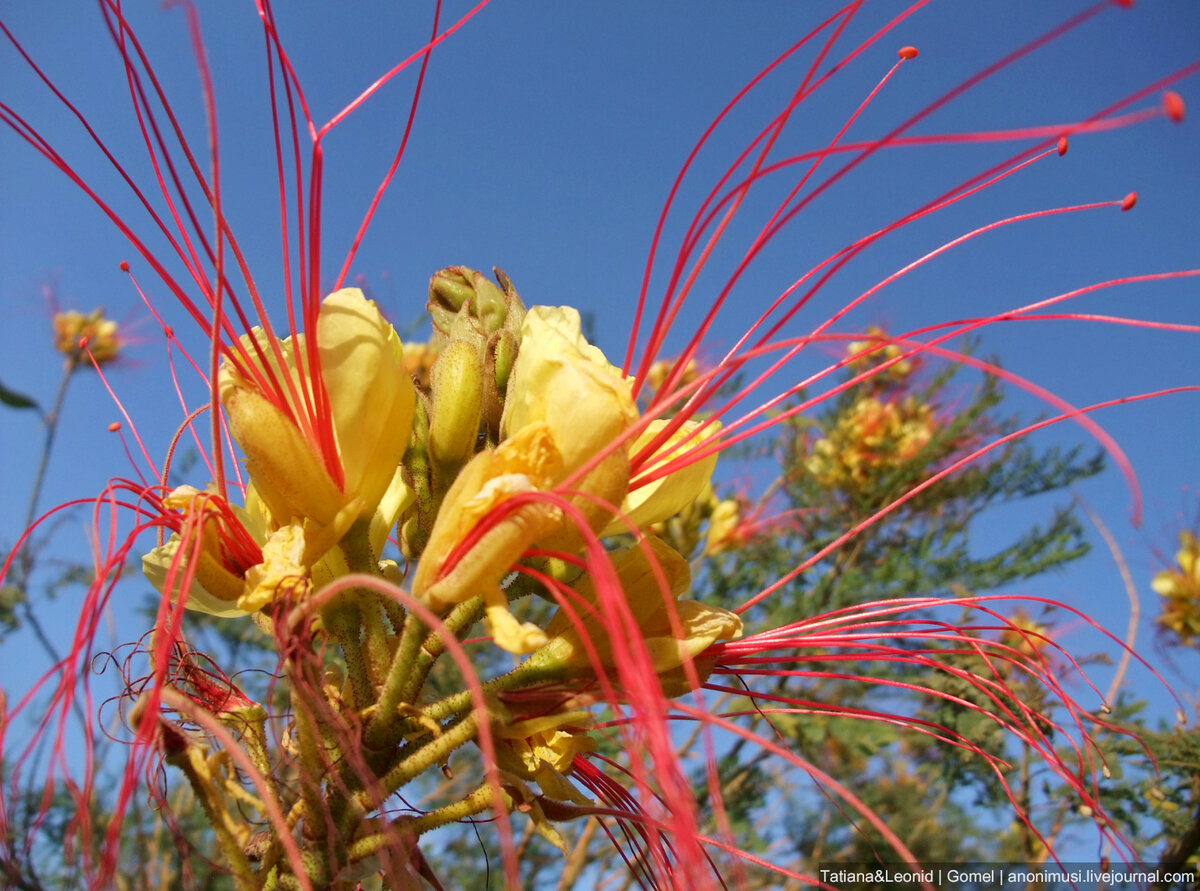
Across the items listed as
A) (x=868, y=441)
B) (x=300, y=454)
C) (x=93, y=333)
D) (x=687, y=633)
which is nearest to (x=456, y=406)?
(x=300, y=454)

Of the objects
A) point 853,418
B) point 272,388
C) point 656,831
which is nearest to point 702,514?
point 853,418

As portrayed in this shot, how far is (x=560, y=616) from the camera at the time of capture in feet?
3.94

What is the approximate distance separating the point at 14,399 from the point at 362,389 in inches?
33.6

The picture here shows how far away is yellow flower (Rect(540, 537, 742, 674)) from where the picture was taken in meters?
1.11

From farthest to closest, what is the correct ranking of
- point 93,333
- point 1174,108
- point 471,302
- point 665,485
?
point 93,333 → point 471,302 → point 665,485 → point 1174,108

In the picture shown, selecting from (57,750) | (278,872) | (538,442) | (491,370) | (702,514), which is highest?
(702,514)

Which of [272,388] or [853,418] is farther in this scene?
[853,418]

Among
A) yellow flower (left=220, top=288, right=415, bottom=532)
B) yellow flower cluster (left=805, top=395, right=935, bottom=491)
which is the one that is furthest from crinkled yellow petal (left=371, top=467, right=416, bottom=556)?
yellow flower cluster (left=805, top=395, right=935, bottom=491)

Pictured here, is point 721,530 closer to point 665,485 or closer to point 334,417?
point 665,485

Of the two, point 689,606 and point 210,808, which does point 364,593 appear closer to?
point 210,808

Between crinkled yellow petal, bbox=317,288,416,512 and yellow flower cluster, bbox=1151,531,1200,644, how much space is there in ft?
14.8

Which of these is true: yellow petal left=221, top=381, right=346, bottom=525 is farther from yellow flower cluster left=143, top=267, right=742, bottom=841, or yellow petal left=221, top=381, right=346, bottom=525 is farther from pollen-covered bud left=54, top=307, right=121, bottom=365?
pollen-covered bud left=54, top=307, right=121, bottom=365

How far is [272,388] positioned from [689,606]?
65 cm

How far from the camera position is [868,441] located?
178 inches
